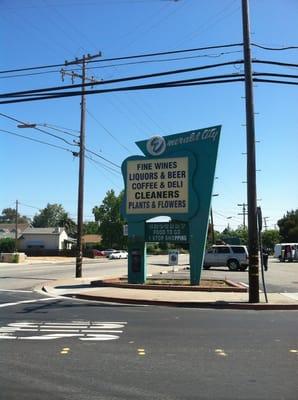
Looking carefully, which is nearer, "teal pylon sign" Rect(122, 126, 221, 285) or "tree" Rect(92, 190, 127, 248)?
"teal pylon sign" Rect(122, 126, 221, 285)

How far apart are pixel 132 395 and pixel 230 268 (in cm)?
3586

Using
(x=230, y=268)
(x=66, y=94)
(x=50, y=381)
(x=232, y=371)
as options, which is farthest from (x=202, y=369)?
(x=230, y=268)

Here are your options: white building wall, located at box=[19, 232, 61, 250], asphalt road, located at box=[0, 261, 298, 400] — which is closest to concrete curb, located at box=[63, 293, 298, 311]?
asphalt road, located at box=[0, 261, 298, 400]

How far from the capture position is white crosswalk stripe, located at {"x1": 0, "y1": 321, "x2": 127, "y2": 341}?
10516 millimetres

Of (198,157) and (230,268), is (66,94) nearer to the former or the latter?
(198,157)

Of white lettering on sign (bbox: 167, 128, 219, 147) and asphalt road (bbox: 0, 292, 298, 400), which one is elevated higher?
white lettering on sign (bbox: 167, 128, 219, 147)

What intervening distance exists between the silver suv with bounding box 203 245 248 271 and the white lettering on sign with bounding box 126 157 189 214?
19306mm

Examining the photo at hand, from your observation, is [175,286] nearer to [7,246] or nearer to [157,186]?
[157,186]

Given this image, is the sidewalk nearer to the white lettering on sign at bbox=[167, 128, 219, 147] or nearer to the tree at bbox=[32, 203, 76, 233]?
the white lettering on sign at bbox=[167, 128, 219, 147]

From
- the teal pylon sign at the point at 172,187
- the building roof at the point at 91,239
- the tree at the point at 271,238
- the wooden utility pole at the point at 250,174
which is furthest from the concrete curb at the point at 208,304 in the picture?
the tree at the point at 271,238

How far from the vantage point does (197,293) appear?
20125 millimetres

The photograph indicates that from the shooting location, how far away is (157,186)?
2375cm

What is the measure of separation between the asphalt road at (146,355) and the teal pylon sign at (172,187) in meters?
8.55

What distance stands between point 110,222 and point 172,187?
8386cm
